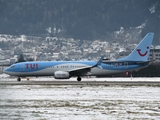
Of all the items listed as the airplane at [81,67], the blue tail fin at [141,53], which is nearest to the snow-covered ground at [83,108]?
the airplane at [81,67]

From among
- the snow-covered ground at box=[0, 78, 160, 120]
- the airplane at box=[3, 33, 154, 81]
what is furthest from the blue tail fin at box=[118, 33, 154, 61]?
the snow-covered ground at box=[0, 78, 160, 120]

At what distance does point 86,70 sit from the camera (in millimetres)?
73625

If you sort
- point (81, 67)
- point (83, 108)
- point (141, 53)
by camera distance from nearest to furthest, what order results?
point (83, 108), point (81, 67), point (141, 53)

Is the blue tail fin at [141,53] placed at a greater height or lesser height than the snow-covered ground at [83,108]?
greater

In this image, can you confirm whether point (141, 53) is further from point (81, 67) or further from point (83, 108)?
point (83, 108)

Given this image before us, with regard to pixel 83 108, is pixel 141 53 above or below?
above

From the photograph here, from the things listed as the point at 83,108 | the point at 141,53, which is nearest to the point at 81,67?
the point at 141,53

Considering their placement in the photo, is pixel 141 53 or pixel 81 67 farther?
pixel 141 53

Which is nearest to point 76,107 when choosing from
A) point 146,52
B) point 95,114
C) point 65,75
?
point 95,114

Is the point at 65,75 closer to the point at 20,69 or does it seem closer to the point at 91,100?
the point at 20,69

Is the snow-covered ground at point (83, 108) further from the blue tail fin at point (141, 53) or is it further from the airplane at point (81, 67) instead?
the blue tail fin at point (141, 53)

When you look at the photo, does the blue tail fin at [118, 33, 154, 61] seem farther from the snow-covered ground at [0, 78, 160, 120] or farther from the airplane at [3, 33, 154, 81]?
the snow-covered ground at [0, 78, 160, 120]

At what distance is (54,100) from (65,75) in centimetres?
3704

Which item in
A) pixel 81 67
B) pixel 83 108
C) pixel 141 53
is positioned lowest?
pixel 83 108
